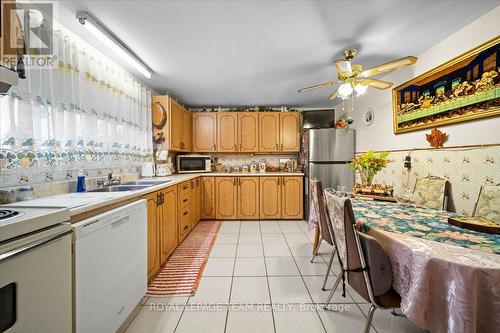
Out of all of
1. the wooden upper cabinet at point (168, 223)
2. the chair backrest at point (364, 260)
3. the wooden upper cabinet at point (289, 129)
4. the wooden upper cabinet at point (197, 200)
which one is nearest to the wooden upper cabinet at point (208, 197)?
the wooden upper cabinet at point (197, 200)

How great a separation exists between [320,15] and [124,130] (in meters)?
2.44

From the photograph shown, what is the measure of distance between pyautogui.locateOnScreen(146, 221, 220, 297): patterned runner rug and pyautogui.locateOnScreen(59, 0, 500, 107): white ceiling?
94.3 inches

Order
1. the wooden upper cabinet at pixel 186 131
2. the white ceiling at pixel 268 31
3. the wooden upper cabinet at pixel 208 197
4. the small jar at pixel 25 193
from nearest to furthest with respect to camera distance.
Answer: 1. the small jar at pixel 25 193
2. the white ceiling at pixel 268 31
3. the wooden upper cabinet at pixel 186 131
4. the wooden upper cabinet at pixel 208 197

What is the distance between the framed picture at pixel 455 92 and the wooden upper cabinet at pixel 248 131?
2454 millimetres

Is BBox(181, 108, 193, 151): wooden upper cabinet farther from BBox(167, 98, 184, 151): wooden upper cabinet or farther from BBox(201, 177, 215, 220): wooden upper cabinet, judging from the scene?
BBox(201, 177, 215, 220): wooden upper cabinet

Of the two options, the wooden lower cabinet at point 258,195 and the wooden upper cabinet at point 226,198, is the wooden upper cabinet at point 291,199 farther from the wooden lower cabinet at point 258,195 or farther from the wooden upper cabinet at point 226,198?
the wooden upper cabinet at point 226,198

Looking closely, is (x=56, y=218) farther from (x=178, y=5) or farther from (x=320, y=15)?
(x=320, y=15)

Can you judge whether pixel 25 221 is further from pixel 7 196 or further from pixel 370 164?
pixel 370 164

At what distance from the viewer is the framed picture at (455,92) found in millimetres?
1608

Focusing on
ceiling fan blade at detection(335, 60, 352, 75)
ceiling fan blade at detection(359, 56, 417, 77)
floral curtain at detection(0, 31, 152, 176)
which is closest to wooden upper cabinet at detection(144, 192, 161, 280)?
floral curtain at detection(0, 31, 152, 176)

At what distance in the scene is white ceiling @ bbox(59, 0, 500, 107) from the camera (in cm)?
159

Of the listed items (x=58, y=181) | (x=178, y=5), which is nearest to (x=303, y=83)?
(x=178, y=5)

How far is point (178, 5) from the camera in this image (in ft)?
5.16

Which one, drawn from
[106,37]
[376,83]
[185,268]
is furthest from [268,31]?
[185,268]
